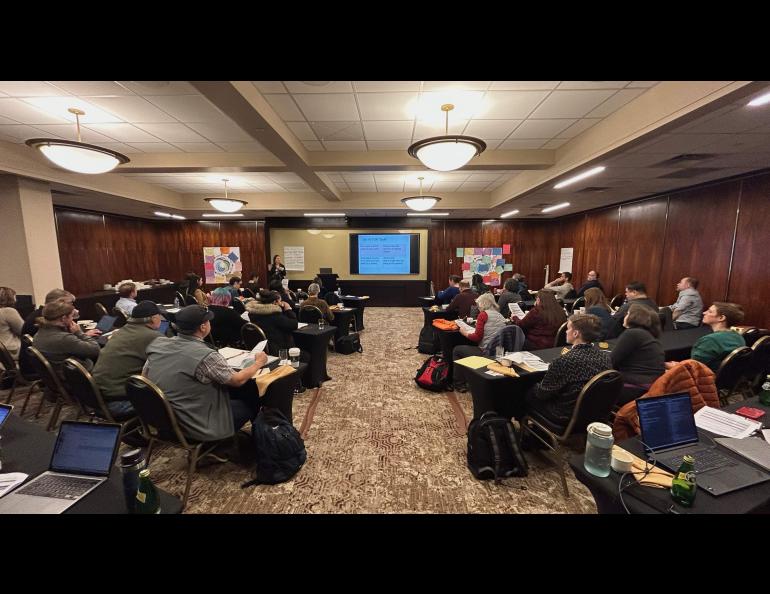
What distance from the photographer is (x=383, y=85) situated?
2.76 metres

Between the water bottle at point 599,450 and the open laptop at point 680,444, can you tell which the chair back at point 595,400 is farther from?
the water bottle at point 599,450

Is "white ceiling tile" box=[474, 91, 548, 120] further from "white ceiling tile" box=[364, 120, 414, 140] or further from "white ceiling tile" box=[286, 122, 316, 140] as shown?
"white ceiling tile" box=[286, 122, 316, 140]

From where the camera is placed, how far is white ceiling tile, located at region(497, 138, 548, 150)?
4211 millimetres

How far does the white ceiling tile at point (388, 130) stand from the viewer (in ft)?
11.9

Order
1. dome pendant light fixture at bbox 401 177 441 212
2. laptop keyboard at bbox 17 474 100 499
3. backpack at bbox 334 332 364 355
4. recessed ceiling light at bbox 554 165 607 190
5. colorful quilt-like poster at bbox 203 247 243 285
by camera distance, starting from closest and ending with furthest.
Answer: laptop keyboard at bbox 17 474 100 499 < recessed ceiling light at bbox 554 165 607 190 < backpack at bbox 334 332 364 355 < dome pendant light fixture at bbox 401 177 441 212 < colorful quilt-like poster at bbox 203 247 243 285

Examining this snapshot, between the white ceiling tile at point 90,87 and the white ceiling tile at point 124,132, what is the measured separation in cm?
81

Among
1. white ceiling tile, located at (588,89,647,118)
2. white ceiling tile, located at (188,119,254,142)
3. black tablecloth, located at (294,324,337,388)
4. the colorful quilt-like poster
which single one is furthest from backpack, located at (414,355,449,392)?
the colorful quilt-like poster

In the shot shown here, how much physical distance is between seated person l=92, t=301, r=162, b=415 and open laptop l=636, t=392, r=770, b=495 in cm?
330

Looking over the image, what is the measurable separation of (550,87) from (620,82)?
1.92 feet

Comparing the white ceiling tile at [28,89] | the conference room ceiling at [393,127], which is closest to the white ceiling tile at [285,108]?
the conference room ceiling at [393,127]

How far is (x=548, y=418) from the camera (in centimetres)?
236

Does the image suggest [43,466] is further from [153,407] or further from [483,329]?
[483,329]

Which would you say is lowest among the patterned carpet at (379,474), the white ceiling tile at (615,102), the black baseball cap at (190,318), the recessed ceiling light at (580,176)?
the patterned carpet at (379,474)

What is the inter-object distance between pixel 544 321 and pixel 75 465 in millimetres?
4022
